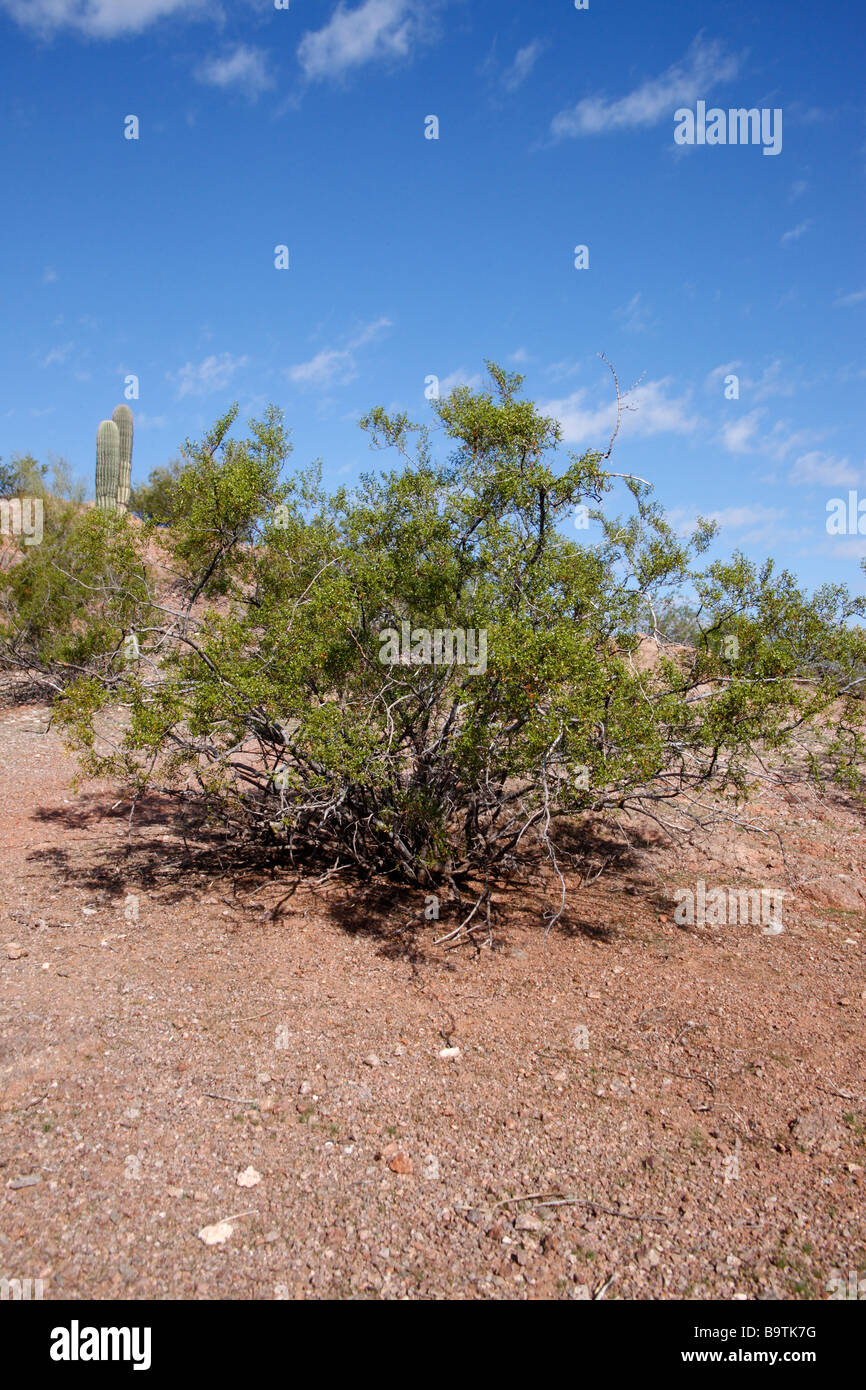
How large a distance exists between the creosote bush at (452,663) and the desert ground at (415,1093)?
1023 mm

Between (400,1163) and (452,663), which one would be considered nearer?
(400,1163)

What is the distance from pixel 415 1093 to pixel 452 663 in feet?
8.15

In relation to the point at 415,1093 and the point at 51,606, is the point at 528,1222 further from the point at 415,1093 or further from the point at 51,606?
the point at 51,606

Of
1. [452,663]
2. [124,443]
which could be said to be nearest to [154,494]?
[124,443]

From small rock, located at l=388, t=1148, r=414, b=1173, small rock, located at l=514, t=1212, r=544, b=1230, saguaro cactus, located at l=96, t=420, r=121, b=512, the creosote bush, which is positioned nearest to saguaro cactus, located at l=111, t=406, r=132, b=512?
saguaro cactus, located at l=96, t=420, r=121, b=512

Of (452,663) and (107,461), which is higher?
(107,461)

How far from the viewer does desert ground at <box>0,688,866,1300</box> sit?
300 centimetres

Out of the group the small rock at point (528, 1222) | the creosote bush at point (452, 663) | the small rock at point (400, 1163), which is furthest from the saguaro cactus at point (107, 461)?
the small rock at point (528, 1222)

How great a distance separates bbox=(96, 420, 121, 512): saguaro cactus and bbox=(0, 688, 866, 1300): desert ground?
11.1 metres

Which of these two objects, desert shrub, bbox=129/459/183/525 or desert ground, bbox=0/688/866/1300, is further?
desert shrub, bbox=129/459/183/525

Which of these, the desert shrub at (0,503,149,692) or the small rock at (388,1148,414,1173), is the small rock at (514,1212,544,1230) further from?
the desert shrub at (0,503,149,692)

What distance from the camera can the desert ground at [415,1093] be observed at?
9.84ft

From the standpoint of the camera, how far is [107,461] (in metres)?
16.0

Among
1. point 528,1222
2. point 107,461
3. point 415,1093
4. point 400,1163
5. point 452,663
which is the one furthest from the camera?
point 107,461
